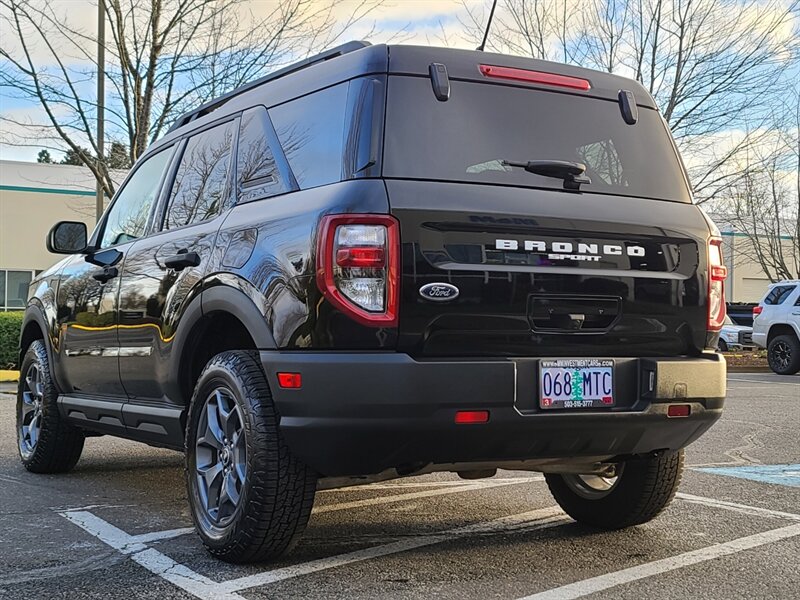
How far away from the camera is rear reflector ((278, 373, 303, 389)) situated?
3534mm

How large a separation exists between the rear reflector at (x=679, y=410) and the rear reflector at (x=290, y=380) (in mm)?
1450

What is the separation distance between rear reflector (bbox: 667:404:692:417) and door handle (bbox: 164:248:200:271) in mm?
2083

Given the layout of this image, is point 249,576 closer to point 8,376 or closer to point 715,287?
point 715,287

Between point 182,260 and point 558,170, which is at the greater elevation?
point 558,170

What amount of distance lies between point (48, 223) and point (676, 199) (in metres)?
29.2

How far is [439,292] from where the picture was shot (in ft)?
11.5

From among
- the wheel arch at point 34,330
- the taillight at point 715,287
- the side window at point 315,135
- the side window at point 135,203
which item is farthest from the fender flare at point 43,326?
the taillight at point 715,287

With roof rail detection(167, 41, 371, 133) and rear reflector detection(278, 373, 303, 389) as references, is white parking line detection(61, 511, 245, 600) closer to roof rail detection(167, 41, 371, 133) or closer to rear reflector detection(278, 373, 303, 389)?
rear reflector detection(278, 373, 303, 389)

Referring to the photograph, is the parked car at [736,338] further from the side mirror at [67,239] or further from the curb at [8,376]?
the side mirror at [67,239]

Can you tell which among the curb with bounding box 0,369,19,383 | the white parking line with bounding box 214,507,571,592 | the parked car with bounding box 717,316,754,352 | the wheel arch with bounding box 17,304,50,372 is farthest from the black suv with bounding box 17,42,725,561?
the parked car with bounding box 717,316,754,352

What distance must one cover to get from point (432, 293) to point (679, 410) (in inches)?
45.6

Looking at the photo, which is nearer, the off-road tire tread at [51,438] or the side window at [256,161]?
the side window at [256,161]

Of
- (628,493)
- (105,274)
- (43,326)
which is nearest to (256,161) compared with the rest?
(105,274)

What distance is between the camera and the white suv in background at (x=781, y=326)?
739 inches
